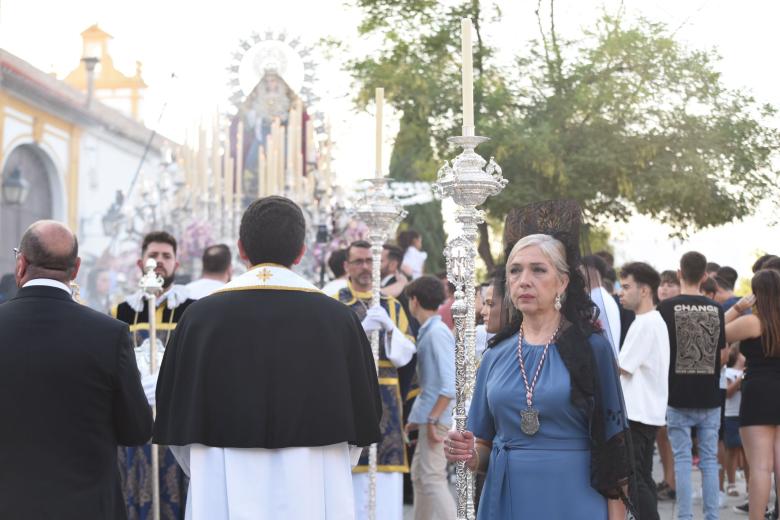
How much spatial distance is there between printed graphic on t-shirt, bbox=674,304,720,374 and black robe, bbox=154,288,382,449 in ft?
15.0

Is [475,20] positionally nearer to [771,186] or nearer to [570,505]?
[771,186]

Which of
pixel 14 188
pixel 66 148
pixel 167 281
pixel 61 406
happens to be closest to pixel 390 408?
pixel 167 281

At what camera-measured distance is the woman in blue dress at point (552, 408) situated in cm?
415

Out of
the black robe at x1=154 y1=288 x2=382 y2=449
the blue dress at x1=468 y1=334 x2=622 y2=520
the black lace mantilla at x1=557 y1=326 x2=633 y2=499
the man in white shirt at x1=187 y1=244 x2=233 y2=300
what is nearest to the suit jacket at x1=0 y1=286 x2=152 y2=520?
the black robe at x1=154 y1=288 x2=382 y2=449

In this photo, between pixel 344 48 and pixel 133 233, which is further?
pixel 344 48

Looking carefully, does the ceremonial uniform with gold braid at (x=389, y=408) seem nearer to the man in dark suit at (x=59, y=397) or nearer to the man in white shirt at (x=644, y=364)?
the man in white shirt at (x=644, y=364)

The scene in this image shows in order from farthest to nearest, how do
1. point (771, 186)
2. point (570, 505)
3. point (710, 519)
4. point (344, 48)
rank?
point (344, 48) < point (771, 186) < point (710, 519) < point (570, 505)

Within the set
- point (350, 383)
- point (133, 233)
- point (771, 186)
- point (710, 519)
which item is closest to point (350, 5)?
point (133, 233)

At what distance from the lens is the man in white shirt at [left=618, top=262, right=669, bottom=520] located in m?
7.48

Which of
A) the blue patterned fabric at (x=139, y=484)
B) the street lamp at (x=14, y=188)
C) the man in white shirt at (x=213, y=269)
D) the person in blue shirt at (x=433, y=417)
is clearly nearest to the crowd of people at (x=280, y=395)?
the blue patterned fabric at (x=139, y=484)

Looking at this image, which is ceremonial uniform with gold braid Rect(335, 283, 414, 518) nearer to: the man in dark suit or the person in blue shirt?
the person in blue shirt

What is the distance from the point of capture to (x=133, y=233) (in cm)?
1612

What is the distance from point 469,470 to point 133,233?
487 inches

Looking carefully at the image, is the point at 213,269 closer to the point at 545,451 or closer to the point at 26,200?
the point at 545,451
